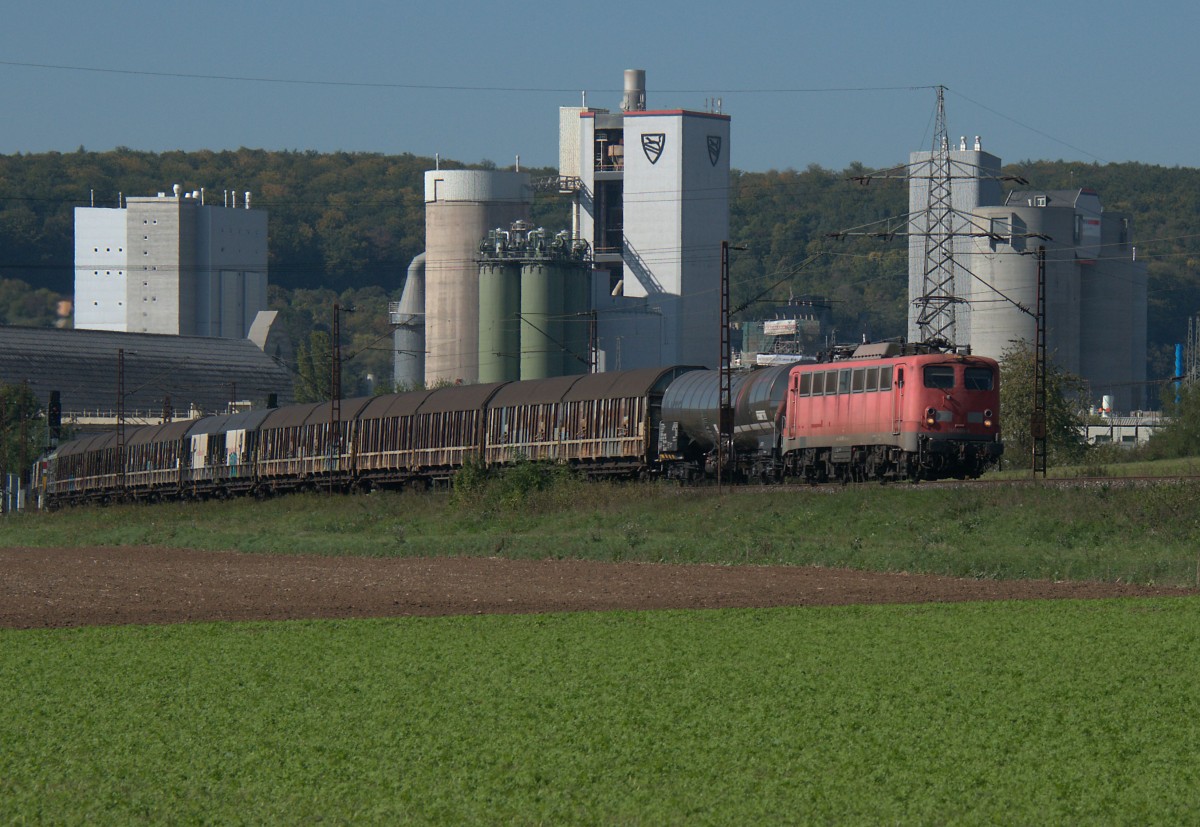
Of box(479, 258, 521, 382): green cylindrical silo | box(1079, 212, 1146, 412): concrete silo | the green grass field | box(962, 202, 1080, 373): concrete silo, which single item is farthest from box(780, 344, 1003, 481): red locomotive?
box(1079, 212, 1146, 412): concrete silo

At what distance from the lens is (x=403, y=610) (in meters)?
29.8

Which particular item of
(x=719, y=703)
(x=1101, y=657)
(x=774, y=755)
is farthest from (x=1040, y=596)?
(x=774, y=755)

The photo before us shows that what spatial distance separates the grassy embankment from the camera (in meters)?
35.8

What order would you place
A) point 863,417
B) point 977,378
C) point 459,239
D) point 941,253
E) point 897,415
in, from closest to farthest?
1. point 897,415
2. point 977,378
3. point 863,417
4. point 941,253
5. point 459,239

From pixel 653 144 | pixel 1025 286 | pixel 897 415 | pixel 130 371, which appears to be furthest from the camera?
pixel 653 144

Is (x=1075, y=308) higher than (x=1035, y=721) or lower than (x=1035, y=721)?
higher

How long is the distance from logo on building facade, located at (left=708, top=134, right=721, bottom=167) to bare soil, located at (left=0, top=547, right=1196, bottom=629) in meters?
137

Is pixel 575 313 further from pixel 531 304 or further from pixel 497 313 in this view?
pixel 497 313

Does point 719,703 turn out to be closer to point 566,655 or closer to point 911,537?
point 566,655

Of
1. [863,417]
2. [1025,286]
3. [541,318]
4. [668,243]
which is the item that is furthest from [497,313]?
[863,417]

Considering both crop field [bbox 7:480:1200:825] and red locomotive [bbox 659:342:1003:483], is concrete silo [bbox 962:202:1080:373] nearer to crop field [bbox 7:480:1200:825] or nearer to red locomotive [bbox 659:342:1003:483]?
red locomotive [bbox 659:342:1003:483]

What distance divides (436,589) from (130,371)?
142156 millimetres

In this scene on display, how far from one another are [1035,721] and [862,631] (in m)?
7.88

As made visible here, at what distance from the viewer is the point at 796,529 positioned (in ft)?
140
